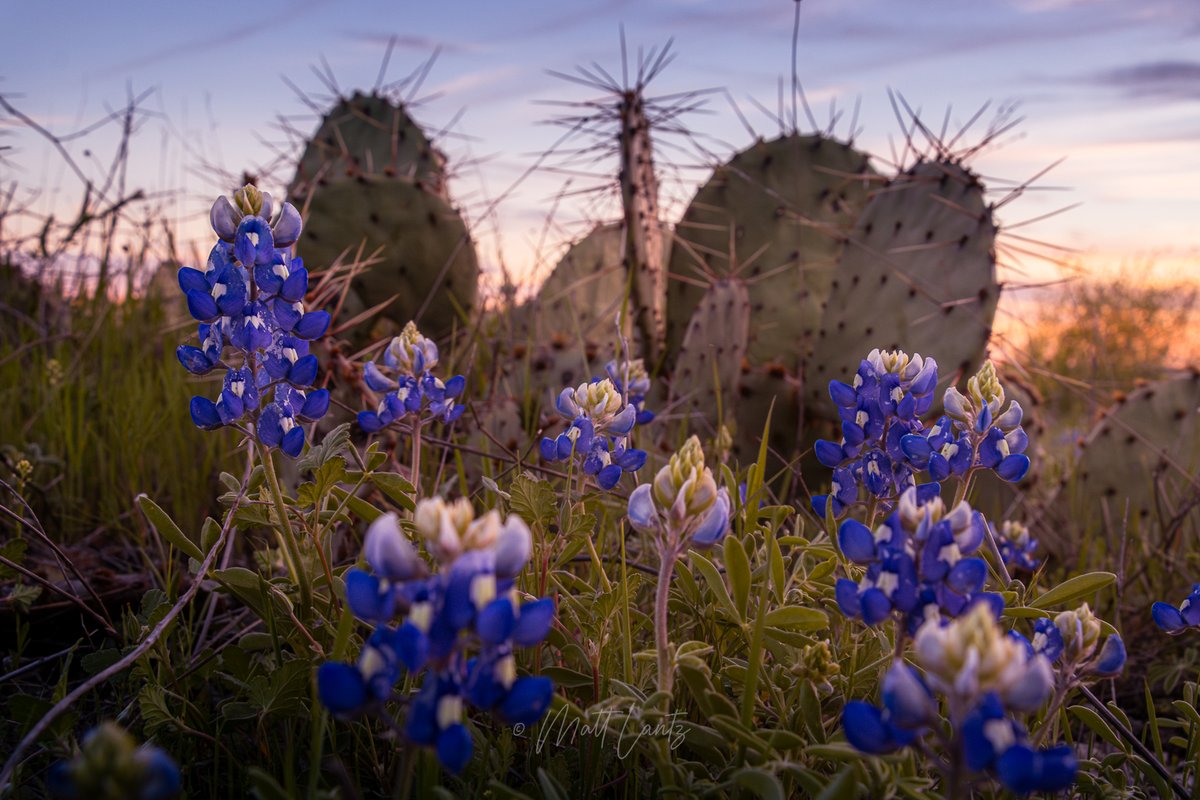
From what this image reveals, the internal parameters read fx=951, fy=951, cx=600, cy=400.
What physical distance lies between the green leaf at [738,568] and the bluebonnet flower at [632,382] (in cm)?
96

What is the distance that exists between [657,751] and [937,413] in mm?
3476

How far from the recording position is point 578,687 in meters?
1.75

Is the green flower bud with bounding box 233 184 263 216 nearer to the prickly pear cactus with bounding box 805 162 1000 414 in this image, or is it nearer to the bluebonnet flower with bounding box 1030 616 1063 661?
the bluebonnet flower with bounding box 1030 616 1063 661

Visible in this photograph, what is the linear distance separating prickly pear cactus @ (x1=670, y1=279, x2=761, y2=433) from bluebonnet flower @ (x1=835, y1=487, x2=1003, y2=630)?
2.69 m

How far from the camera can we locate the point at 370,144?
6.70 meters

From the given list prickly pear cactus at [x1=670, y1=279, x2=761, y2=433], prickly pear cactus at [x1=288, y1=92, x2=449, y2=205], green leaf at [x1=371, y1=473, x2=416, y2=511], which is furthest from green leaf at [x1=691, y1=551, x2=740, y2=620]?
prickly pear cactus at [x1=288, y1=92, x2=449, y2=205]

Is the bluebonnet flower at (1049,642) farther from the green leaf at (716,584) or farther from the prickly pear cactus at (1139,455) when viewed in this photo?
the prickly pear cactus at (1139,455)

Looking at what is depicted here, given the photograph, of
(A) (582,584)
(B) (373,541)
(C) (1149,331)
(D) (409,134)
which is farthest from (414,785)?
(C) (1149,331)

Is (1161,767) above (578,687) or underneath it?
underneath

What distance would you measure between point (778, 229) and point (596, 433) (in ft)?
11.3

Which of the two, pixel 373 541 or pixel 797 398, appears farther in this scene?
pixel 797 398

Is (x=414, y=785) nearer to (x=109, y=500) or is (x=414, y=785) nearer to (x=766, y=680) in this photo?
(x=766, y=680)

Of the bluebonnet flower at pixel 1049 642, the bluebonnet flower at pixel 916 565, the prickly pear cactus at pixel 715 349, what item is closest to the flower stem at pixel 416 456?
the bluebonnet flower at pixel 916 565

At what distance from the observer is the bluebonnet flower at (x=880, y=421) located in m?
1.97
